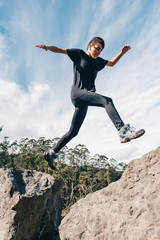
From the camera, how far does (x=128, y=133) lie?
2922 millimetres

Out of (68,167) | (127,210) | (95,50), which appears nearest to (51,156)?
(127,210)

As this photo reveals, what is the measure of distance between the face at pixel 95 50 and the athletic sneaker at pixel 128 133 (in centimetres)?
141

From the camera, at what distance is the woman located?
10.1 feet

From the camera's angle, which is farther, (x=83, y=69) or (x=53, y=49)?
(x=83, y=69)

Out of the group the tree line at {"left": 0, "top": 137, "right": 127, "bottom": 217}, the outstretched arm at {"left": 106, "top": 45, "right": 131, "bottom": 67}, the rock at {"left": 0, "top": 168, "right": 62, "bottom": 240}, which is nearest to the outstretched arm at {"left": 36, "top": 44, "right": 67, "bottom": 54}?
the outstretched arm at {"left": 106, "top": 45, "right": 131, "bottom": 67}

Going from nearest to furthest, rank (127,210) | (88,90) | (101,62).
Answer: (127,210) → (88,90) → (101,62)

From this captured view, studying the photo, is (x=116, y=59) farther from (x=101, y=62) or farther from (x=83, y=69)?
(x=83, y=69)

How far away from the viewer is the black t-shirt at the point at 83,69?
11.7 ft

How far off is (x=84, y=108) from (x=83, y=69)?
0.70 m

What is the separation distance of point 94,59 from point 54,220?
10.9ft

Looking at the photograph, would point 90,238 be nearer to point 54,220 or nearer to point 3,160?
point 54,220

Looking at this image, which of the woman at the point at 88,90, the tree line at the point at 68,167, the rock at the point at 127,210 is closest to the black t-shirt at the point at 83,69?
the woman at the point at 88,90

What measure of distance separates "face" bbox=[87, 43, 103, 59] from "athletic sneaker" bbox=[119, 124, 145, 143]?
1411 millimetres

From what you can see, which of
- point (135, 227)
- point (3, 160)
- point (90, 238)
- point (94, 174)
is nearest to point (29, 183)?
point (90, 238)
